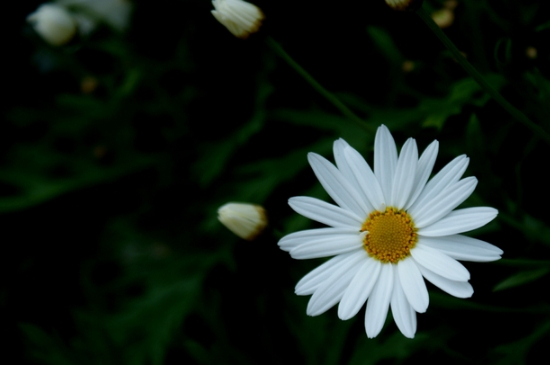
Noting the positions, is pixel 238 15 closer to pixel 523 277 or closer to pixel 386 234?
pixel 386 234

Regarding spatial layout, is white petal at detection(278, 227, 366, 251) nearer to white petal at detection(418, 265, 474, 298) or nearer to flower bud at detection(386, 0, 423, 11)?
white petal at detection(418, 265, 474, 298)

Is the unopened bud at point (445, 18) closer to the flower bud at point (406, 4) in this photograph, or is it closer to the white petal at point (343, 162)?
the flower bud at point (406, 4)

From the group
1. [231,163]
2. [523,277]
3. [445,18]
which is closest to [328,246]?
[523,277]

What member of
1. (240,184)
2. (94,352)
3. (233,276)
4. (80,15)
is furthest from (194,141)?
(94,352)

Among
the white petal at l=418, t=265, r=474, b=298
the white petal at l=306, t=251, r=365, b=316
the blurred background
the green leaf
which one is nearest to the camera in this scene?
the white petal at l=418, t=265, r=474, b=298

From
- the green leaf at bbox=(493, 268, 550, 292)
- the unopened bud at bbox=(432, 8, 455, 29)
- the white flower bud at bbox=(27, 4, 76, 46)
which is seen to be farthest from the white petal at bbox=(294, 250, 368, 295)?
the white flower bud at bbox=(27, 4, 76, 46)

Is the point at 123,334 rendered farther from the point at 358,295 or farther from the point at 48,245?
the point at 358,295
